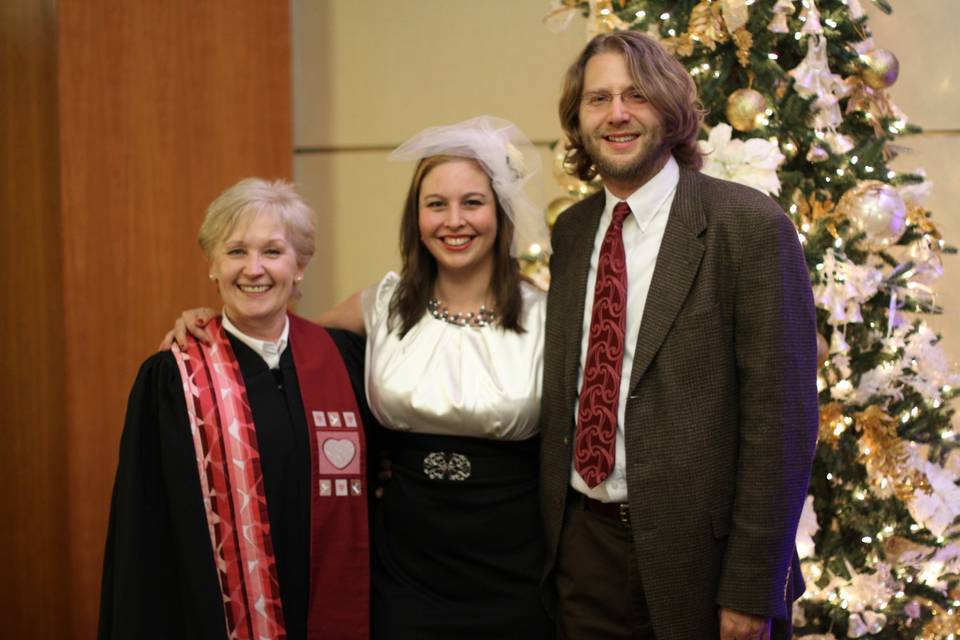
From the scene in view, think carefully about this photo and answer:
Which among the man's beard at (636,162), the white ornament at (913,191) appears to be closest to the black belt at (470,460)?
the man's beard at (636,162)

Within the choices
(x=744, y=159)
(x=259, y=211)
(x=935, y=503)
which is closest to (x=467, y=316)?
(x=259, y=211)

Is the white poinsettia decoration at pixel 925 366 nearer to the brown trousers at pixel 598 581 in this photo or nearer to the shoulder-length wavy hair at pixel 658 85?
the shoulder-length wavy hair at pixel 658 85

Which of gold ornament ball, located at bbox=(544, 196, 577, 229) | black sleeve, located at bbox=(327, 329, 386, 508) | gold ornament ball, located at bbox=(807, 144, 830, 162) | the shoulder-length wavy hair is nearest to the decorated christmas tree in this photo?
gold ornament ball, located at bbox=(807, 144, 830, 162)

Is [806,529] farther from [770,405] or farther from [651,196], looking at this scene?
[651,196]

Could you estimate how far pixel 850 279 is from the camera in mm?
2699

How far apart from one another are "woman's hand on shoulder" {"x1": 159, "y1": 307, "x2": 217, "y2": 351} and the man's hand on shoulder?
4.35ft

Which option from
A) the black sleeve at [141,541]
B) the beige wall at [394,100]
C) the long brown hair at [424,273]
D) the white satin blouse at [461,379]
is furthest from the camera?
the beige wall at [394,100]

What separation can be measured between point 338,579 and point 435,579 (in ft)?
0.75

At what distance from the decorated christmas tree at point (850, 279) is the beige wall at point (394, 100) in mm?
1099

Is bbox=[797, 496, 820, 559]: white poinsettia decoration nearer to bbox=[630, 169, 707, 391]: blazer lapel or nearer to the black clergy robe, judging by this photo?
bbox=[630, 169, 707, 391]: blazer lapel

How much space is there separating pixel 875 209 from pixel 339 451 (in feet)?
5.51

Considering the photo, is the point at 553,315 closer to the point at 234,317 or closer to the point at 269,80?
the point at 234,317

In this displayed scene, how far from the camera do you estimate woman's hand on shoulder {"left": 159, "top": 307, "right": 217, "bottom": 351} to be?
7.43ft

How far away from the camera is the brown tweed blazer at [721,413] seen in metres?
1.82
